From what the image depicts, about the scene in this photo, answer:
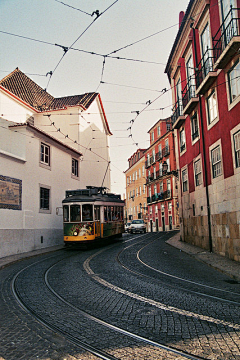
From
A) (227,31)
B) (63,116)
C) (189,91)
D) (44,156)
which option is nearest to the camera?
(227,31)

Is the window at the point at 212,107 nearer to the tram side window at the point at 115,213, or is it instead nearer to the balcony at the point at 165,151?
the tram side window at the point at 115,213

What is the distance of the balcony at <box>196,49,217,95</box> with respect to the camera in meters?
13.4

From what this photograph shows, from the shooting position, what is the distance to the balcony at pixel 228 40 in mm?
10977

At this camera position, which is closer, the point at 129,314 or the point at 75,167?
the point at 129,314

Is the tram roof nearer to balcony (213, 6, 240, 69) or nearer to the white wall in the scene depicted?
the white wall

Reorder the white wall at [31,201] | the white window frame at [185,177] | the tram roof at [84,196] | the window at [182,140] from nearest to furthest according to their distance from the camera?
the white wall at [31,201], the tram roof at [84,196], the white window frame at [185,177], the window at [182,140]

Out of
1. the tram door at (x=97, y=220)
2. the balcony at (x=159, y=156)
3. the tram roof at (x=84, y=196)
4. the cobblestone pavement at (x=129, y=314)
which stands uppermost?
the balcony at (x=159, y=156)

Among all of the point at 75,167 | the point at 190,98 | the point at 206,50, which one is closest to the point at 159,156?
the point at 75,167

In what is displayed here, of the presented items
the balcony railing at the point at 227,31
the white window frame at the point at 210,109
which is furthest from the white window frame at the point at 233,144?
the balcony railing at the point at 227,31

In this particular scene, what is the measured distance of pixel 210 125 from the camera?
48.0ft

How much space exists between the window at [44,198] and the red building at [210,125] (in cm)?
842

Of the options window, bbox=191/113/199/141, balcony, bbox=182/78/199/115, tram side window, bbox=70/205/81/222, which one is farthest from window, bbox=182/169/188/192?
tram side window, bbox=70/205/81/222

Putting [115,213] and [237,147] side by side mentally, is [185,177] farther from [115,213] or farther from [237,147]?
[237,147]

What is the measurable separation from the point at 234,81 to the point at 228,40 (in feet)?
4.91
